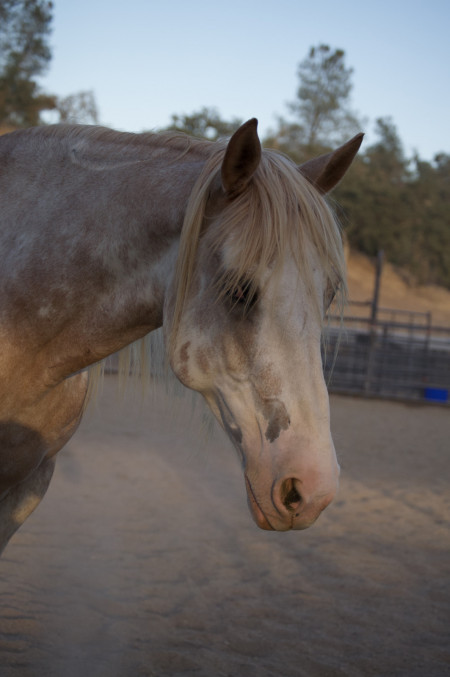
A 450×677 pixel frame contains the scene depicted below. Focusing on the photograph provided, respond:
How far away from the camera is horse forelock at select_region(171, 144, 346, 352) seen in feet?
4.67

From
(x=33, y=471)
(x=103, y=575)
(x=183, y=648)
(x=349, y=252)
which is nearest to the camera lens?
(x=33, y=471)

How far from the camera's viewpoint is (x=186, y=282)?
150 centimetres

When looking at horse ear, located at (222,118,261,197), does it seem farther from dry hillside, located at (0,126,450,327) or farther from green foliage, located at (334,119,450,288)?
green foliage, located at (334,119,450,288)

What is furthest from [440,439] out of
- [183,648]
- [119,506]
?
[183,648]

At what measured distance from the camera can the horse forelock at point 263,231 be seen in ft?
4.67

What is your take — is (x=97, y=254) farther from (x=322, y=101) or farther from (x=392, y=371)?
(x=322, y=101)

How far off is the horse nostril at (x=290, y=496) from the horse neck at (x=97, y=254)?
24.2 inches

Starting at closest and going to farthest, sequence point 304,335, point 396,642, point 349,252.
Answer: point 304,335, point 396,642, point 349,252

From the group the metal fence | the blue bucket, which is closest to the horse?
the metal fence

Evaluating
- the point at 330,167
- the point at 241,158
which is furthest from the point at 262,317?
the point at 330,167

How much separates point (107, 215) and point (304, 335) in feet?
2.35

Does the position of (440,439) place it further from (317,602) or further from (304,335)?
(304,335)

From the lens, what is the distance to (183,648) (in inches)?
107

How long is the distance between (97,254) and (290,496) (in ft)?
2.85
